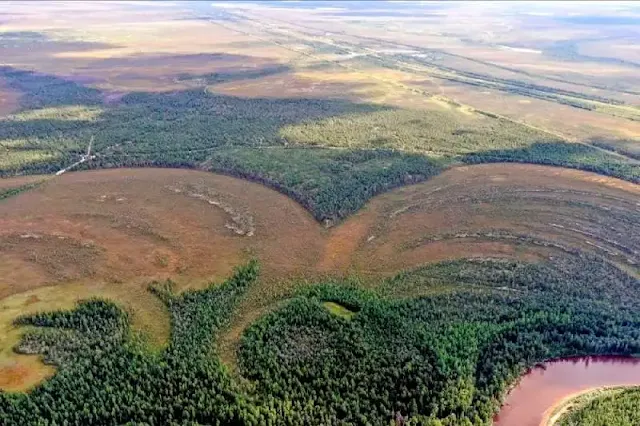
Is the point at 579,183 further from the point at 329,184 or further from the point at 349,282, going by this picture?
the point at 349,282

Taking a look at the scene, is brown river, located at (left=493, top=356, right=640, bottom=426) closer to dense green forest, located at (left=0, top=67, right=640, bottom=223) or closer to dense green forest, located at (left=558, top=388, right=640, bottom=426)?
dense green forest, located at (left=558, top=388, right=640, bottom=426)

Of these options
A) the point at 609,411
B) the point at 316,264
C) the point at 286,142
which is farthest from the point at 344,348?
the point at 286,142

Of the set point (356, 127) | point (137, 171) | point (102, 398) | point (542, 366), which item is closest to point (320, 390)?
point (102, 398)

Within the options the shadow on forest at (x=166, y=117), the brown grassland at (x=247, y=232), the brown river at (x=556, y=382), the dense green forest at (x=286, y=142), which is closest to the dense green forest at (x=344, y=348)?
the brown river at (x=556, y=382)

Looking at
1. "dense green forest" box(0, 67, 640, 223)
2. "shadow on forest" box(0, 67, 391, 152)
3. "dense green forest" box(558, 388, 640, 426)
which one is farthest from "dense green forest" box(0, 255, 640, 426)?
"shadow on forest" box(0, 67, 391, 152)

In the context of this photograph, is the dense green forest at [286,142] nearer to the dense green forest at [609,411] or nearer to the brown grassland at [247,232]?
the brown grassland at [247,232]

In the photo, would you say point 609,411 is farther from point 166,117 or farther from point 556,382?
point 166,117
